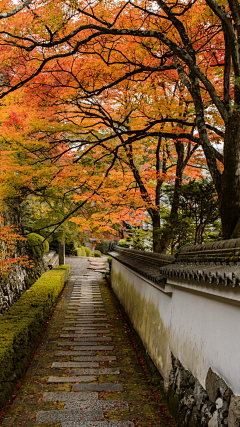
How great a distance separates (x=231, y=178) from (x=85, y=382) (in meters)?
4.48

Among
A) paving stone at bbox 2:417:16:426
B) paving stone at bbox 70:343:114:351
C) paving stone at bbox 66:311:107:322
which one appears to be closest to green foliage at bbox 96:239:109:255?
paving stone at bbox 66:311:107:322

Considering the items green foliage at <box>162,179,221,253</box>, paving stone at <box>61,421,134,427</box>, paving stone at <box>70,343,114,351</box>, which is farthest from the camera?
green foliage at <box>162,179,221,253</box>

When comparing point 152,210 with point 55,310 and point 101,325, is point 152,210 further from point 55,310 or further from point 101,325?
point 55,310

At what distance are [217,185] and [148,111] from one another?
4305 mm

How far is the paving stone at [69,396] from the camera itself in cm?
549

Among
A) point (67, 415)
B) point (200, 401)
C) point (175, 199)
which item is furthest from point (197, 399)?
point (175, 199)

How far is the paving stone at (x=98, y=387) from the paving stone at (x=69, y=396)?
0.18 m

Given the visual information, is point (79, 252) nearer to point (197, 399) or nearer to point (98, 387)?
point (98, 387)

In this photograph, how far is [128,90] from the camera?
9.30 m

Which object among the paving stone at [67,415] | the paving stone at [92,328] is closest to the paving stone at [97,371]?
the paving stone at [67,415]

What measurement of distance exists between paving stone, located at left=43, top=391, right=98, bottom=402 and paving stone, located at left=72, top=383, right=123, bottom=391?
18cm

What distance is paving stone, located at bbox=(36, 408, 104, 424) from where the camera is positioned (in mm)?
4855

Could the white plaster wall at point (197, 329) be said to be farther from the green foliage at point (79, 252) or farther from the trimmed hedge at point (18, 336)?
the green foliage at point (79, 252)

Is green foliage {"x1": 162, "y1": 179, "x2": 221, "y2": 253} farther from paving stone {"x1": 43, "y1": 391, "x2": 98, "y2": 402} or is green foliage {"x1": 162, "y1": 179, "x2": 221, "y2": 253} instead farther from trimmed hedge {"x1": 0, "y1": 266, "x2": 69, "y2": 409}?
paving stone {"x1": 43, "y1": 391, "x2": 98, "y2": 402}
